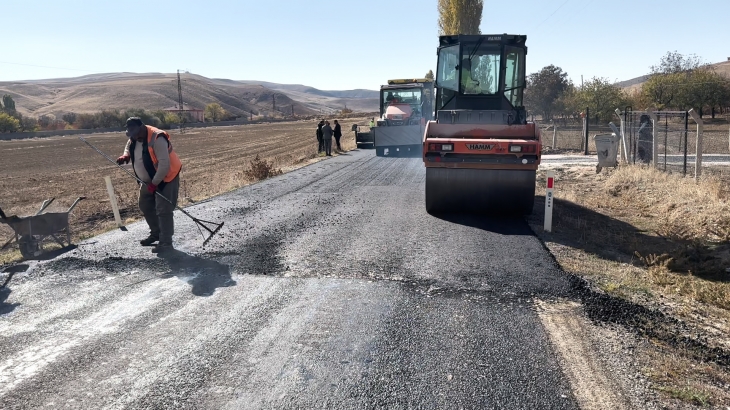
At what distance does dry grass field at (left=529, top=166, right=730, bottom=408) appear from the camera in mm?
4348

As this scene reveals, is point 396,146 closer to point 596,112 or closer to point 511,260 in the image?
point 511,260

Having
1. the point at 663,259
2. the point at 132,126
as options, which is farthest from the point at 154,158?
the point at 663,259

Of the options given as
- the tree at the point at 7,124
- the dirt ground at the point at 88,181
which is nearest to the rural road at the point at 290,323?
the dirt ground at the point at 88,181

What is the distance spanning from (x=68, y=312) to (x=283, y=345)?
2257mm

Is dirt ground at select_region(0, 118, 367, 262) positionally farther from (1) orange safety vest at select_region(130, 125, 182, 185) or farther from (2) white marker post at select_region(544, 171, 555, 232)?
(2) white marker post at select_region(544, 171, 555, 232)

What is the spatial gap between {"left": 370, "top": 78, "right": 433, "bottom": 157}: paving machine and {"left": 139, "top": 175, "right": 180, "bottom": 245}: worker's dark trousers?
52.4 feet

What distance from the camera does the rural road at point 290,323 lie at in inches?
153

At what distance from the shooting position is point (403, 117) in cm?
2489

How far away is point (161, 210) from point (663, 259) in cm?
662

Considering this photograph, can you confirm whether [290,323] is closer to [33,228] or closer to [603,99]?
[33,228]

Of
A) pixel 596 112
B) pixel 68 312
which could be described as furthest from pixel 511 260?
pixel 596 112

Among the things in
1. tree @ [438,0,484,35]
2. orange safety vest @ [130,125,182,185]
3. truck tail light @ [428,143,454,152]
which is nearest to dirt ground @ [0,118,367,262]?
orange safety vest @ [130,125,182,185]

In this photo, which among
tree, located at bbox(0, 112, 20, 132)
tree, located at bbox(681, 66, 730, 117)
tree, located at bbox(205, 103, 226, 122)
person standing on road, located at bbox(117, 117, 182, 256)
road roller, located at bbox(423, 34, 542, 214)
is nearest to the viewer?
person standing on road, located at bbox(117, 117, 182, 256)

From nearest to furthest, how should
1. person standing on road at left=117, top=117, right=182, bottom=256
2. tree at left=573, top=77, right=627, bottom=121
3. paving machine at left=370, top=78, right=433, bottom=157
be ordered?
person standing on road at left=117, top=117, right=182, bottom=256 < paving machine at left=370, top=78, right=433, bottom=157 < tree at left=573, top=77, right=627, bottom=121
